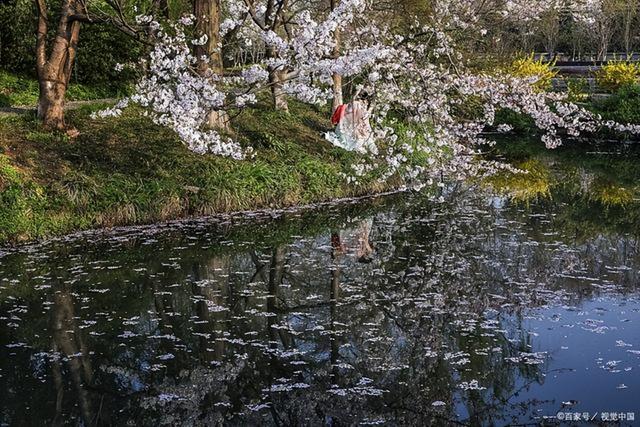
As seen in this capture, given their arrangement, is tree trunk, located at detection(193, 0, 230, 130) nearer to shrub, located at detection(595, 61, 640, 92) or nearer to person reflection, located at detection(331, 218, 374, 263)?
person reflection, located at detection(331, 218, 374, 263)

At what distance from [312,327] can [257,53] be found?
2463 centimetres

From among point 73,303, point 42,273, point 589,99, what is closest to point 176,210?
point 42,273

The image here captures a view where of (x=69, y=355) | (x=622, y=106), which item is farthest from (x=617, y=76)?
(x=69, y=355)

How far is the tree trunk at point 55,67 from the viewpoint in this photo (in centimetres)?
1348

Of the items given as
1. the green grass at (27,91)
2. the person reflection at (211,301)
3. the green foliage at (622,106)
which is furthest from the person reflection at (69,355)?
the green foliage at (622,106)

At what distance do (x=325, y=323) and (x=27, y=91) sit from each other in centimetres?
1134

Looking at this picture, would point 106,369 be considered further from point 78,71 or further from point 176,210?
point 78,71

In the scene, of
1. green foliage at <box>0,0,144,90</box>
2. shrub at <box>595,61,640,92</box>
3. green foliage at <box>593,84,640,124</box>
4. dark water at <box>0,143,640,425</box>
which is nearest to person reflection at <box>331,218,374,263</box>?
dark water at <box>0,143,640,425</box>

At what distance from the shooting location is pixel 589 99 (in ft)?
84.5

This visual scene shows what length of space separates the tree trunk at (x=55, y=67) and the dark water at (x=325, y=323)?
344cm

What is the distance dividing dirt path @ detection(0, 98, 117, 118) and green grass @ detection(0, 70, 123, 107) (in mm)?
407

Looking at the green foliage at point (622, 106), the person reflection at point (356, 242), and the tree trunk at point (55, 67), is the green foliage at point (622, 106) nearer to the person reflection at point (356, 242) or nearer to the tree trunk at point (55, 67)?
the person reflection at point (356, 242)

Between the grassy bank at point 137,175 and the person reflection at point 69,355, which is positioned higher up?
the grassy bank at point 137,175

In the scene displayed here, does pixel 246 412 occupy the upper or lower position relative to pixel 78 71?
lower
